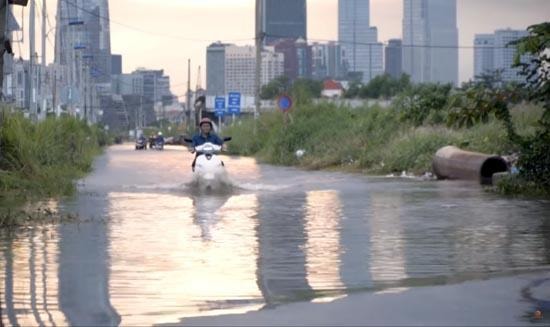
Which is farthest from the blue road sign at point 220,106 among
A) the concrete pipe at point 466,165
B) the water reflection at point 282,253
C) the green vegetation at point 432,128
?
the water reflection at point 282,253

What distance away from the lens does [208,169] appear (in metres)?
24.2

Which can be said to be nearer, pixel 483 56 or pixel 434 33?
pixel 434 33

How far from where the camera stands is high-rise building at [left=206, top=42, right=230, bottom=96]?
150m

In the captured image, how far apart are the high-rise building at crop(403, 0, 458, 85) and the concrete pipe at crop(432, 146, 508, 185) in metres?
22.3

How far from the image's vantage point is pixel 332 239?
14742 millimetres

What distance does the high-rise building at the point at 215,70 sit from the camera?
150250 millimetres

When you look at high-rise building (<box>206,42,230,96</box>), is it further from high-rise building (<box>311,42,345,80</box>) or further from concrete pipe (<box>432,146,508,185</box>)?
concrete pipe (<box>432,146,508,185</box>)

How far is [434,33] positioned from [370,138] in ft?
88.4

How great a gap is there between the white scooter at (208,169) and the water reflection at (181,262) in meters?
4.04

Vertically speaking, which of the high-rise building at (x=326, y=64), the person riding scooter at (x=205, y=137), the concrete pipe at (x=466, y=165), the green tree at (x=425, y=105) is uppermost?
the high-rise building at (x=326, y=64)

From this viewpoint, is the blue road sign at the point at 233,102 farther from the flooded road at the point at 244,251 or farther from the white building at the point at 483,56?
the flooded road at the point at 244,251

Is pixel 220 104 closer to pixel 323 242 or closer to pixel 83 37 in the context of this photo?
pixel 83 37

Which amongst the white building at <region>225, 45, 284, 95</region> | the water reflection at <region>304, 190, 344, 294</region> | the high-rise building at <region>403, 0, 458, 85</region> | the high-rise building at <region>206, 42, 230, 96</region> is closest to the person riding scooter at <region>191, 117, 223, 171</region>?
the water reflection at <region>304, 190, 344, 294</region>

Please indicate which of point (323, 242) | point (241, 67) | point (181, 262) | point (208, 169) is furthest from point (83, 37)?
point (181, 262)
